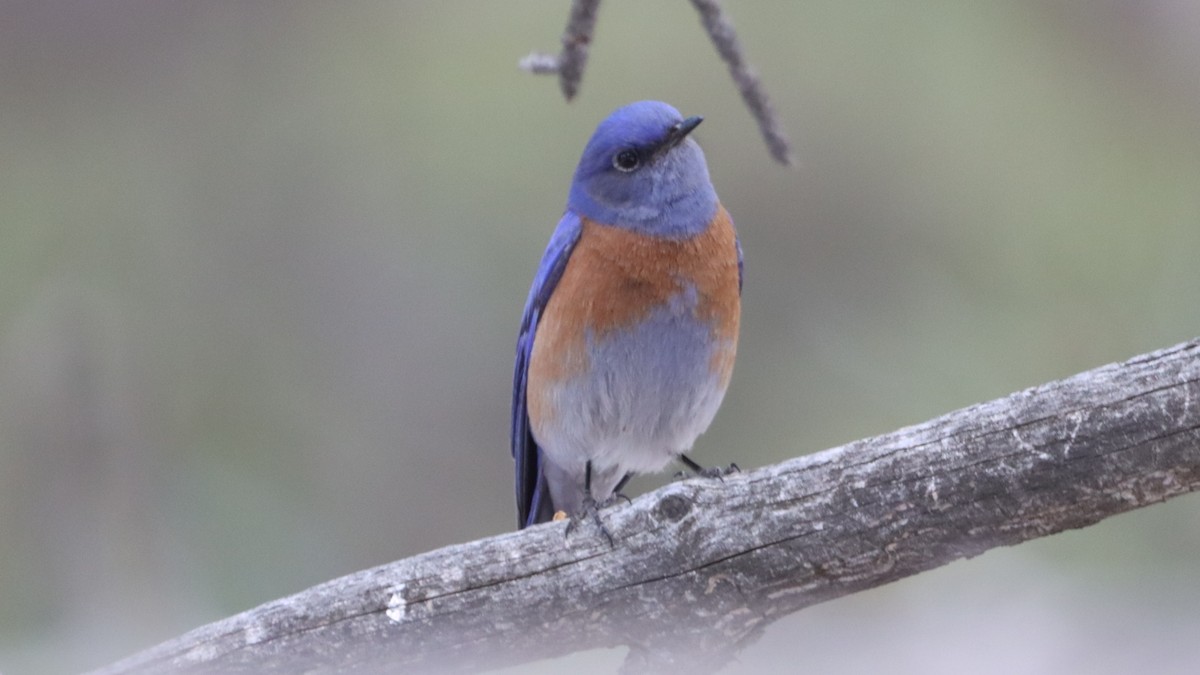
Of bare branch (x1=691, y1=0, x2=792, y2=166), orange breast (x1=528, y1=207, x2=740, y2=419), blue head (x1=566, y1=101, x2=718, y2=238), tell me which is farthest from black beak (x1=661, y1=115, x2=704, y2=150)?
bare branch (x1=691, y1=0, x2=792, y2=166)

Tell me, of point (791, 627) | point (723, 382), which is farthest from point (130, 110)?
point (791, 627)

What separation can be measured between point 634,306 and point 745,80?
2.82 ft

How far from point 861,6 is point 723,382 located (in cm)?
178

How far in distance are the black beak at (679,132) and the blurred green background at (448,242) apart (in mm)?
973

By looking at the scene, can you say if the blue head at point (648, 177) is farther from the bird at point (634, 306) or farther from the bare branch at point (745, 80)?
the bare branch at point (745, 80)

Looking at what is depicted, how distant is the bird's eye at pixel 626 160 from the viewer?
8.77 ft

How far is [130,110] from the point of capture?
368cm

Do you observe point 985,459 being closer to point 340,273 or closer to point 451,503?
point 451,503

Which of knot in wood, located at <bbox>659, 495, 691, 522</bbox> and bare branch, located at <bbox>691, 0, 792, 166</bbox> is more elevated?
bare branch, located at <bbox>691, 0, 792, 166</bbox>

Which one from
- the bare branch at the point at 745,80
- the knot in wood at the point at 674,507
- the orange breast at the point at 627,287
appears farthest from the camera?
the orange breast at the point at 627,287

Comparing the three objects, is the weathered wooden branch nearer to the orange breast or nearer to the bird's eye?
the orange breast

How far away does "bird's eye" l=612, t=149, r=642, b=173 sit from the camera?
2.67 metres

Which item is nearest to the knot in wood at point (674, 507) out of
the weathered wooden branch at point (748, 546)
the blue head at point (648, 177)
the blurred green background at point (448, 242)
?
the weathered wooden branch at point (748, 546)

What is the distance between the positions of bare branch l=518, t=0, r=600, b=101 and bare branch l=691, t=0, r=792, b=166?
0.56 feet
